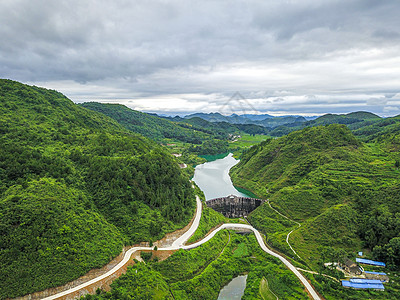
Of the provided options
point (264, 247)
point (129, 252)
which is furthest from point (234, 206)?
point (129, 252)

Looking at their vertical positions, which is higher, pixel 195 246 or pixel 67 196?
pixel 67 196

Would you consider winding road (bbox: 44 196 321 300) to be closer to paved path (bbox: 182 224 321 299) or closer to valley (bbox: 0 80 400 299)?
paved path (bbox: 182 224 321 299)

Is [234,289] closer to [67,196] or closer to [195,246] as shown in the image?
[195,246]

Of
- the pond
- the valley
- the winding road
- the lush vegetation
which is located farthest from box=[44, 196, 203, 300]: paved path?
the pond

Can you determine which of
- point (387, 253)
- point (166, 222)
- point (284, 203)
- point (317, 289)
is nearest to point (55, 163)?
point (166, 222)

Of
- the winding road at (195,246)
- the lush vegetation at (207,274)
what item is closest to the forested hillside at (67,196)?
the winding road at (195,246)

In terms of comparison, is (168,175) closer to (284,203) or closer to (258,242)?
(258,242)

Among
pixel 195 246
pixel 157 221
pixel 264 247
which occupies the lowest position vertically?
pixel 264 247
